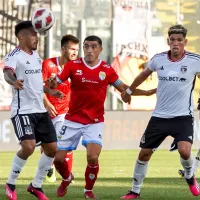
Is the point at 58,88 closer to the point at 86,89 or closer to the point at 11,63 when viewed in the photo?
the point at 86,89

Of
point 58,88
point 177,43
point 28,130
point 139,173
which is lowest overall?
point 139,173

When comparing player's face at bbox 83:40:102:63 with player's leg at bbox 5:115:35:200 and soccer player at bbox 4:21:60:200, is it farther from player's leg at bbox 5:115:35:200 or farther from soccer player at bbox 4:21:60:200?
player's leg at bbox 5:115:35:200

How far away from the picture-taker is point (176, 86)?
12383mm

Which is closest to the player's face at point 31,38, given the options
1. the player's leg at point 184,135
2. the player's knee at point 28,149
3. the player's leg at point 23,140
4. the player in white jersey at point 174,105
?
the player's leg at point 23,140

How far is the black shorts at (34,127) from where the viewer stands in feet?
38.8

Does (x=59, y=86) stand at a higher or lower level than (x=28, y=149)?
higher

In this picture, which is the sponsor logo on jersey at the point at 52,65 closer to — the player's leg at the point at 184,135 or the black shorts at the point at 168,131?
the black shorts at the point at 168,131

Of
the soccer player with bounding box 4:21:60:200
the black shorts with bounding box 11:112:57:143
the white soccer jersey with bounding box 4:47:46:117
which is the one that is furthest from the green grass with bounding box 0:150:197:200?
the white soccer jersey with bounding box 4:47:46:117

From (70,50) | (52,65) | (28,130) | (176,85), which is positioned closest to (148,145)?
(176,85)

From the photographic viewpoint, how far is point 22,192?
519 inches

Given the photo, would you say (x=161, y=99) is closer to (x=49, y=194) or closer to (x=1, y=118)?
(x=49, y=194)

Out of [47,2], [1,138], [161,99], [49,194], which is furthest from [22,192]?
[47,2]

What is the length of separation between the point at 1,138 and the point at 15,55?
1174 centimetres

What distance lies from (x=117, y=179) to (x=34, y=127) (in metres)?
3.81
